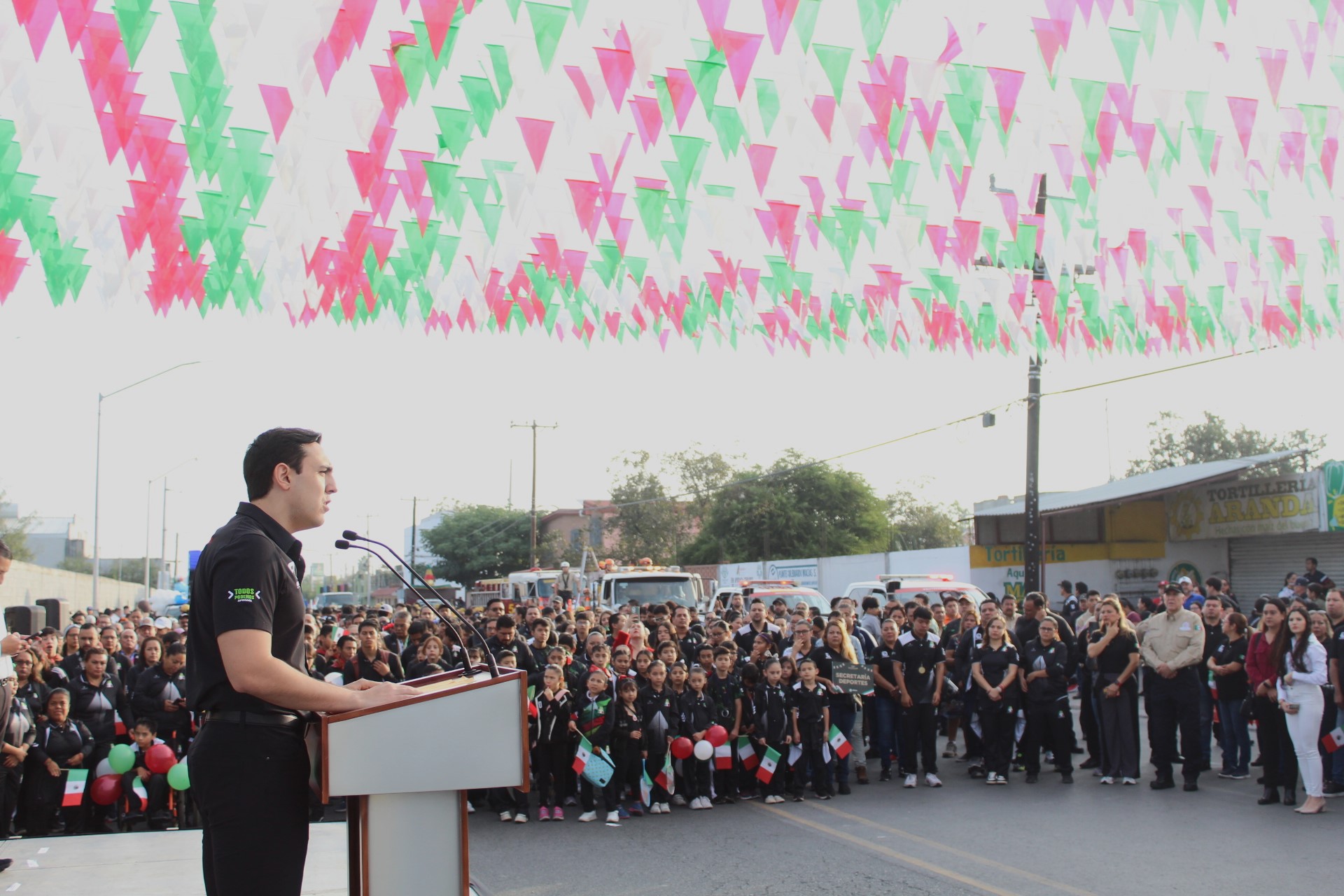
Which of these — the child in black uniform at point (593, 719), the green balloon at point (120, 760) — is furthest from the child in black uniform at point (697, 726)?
the green balloon at point (120, 760)

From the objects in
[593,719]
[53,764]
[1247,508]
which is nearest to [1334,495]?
[1247,508]

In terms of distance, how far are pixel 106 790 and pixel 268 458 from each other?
7353mm

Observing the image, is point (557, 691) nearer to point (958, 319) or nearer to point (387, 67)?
point (958, 319)

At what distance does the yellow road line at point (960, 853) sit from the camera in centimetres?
666

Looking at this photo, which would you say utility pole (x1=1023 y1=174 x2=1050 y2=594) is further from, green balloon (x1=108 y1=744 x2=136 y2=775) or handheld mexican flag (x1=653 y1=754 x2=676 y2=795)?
green balloon (x1=108 y1=744 x2=136 y2=775)

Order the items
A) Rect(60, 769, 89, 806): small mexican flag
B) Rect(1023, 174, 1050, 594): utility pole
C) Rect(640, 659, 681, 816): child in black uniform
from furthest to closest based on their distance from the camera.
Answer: Rect(1023, 174, 1050, 594): utility pole, Rect(640, 659, 681, 816): child in black uniform, Rect(60, 769, 89, 806): small mexican flag

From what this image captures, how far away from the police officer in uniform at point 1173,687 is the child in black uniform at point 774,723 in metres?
3.22

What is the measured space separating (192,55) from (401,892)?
4167mm

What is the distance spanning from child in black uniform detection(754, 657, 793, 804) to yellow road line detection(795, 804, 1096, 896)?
47cm

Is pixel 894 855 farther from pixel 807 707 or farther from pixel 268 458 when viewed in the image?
pixel 268 458

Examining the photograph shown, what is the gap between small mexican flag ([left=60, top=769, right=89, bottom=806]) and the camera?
872 centimetres

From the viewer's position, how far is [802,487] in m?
55.1

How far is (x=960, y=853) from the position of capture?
7.65 meters

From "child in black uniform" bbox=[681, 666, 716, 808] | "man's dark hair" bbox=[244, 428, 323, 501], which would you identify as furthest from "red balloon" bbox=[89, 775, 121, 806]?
"man's dark hair" bbox=[244, 428, 323, 501]
